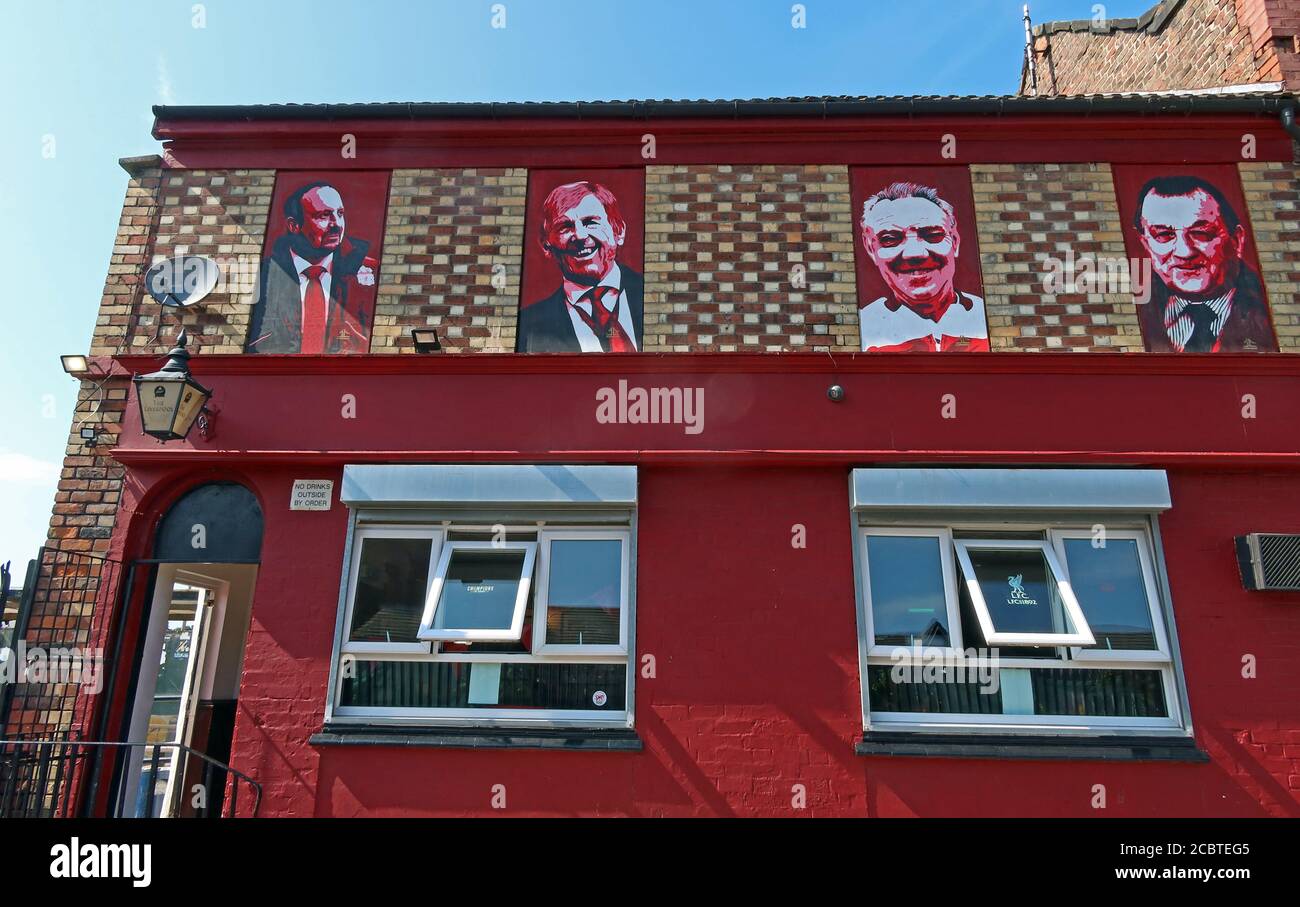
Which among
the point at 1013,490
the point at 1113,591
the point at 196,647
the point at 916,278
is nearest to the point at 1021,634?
the point at 1113,591

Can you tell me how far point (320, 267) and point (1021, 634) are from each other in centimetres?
622

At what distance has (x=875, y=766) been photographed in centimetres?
533

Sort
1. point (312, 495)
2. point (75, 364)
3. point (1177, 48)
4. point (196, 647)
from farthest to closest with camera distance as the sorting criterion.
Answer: point (1177, 48) < point (196, 647) < point (75, 364) < point (312, 495)

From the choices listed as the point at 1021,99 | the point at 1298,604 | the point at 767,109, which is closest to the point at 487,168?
the point at 767,109

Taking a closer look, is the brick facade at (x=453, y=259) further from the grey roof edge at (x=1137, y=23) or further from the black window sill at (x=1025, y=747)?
the grey roof edge at (x=1137, y=23)

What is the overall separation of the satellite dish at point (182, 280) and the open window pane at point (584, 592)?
3.73m

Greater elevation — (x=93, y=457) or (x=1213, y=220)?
(x=1213, y=220)

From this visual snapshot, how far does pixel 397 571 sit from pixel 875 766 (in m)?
3.74

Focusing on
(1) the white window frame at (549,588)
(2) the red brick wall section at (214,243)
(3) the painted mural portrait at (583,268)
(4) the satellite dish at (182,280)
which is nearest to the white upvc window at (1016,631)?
(1) the white window frame at (549,588)

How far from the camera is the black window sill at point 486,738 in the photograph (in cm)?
539

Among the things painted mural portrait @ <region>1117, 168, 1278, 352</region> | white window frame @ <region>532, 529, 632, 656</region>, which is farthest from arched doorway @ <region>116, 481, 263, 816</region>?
painted mural portrait @ <region>1117, 168, 1278, 352</region>

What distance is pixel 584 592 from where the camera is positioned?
5793mm

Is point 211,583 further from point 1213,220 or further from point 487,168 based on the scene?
point 1213,220

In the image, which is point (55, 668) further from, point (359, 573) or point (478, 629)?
point (478, 629)
